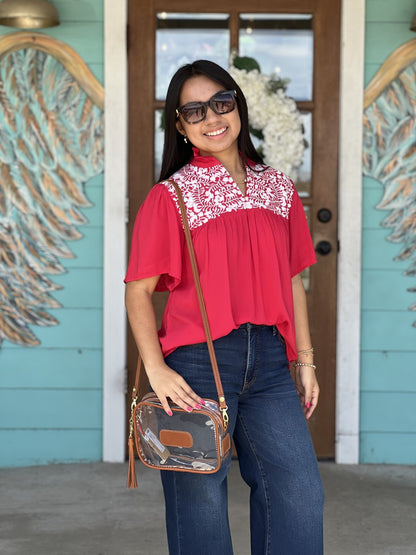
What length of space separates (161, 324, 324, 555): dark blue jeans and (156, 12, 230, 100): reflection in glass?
6.67 feet

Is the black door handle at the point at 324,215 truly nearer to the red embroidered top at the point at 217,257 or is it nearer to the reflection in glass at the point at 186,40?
the reflection in glass at the point at 186,40

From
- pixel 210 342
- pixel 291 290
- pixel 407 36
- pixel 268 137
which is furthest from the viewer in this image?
pixel 407 36

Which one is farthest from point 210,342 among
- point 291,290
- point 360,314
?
point 360,314

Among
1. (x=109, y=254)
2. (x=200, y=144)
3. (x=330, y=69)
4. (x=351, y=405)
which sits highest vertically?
(x=330, y=69)

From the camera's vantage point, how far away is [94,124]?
11.6 feet

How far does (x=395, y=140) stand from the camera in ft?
11.6

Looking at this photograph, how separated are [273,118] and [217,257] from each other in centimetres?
159

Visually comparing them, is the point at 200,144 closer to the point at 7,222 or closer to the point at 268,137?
the point at 268,137

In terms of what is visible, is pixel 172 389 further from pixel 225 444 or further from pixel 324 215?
pixel 324 215

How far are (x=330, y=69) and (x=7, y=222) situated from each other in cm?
156

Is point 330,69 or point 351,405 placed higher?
point 330,69

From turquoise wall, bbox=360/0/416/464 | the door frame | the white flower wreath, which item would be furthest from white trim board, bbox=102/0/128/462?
turquoise wall, bbox=360/0/416/464

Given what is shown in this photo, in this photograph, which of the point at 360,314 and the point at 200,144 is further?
the point at 360,314

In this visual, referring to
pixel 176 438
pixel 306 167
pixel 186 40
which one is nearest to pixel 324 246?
pixel 306 167
